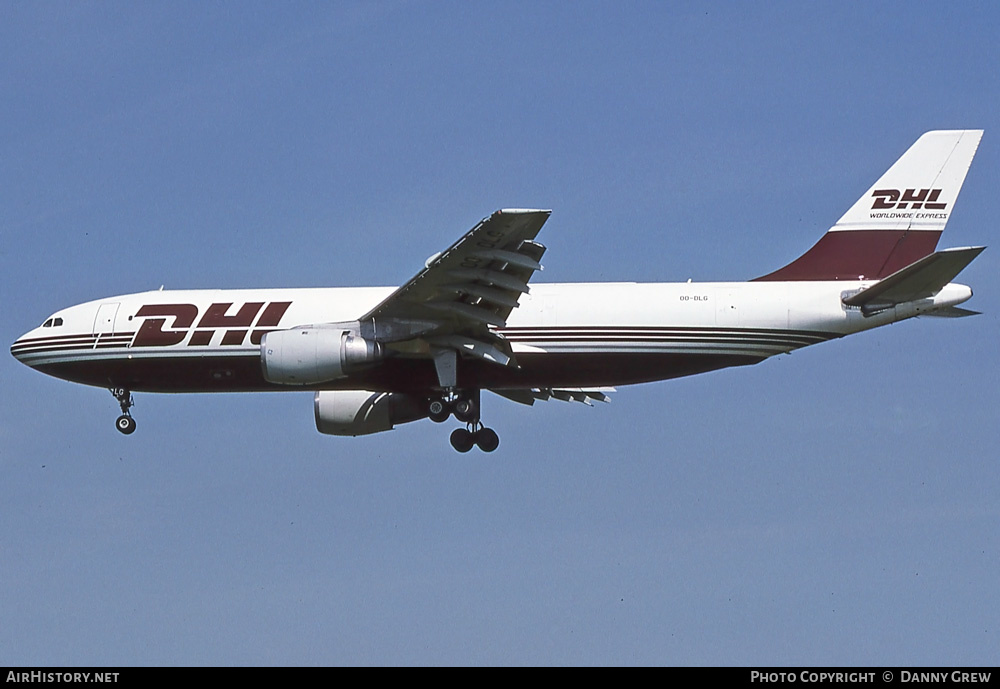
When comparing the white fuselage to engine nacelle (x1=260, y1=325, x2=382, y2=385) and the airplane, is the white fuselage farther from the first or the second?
engine nacelle (x1=260, y1=325, x2=382, y2=385)

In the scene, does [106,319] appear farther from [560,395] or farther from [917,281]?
[917,281]

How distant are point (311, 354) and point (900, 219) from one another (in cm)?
1279

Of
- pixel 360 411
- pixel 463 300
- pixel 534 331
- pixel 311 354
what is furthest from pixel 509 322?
pixel 360 411

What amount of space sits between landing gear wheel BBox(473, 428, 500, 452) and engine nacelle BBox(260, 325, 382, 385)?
346cm

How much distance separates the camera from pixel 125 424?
35656mm

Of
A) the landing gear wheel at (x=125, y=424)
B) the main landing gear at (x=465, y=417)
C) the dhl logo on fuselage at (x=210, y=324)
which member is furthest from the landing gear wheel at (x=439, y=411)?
the landing gear wheel at (x=125, y=424)

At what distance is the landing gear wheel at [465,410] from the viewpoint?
111ft

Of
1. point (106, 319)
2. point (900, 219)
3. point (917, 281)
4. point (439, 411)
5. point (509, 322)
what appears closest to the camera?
point (917, 281)

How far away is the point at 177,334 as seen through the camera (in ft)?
113

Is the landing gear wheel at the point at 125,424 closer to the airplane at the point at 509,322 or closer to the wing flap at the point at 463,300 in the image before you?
the airplane at the point at 509,322
